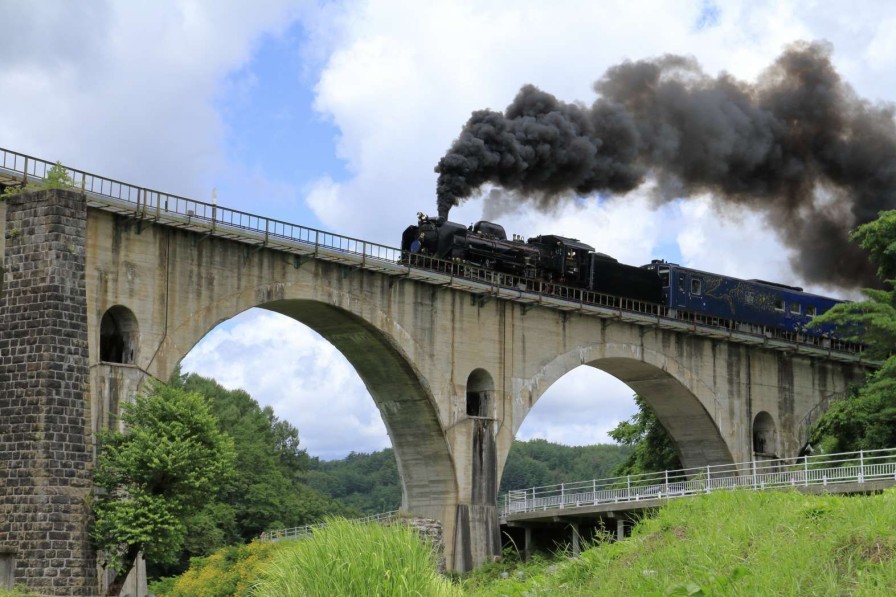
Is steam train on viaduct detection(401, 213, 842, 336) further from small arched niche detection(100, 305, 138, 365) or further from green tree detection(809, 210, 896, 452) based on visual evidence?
small arched niche detection(100, 305, 138, 365)

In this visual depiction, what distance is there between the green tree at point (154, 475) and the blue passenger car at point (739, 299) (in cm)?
2783

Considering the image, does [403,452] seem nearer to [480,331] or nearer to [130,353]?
[480,331]

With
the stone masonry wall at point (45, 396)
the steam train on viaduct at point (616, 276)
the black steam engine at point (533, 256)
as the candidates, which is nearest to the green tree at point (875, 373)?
the steam train on viaduct at point (616, 276)

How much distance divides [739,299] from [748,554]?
145 ft

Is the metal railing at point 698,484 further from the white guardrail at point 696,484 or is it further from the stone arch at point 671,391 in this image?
the stone arch at point 671,391

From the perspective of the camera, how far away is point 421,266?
4647 centimetres

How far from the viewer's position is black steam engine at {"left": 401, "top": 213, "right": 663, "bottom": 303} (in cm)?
4766

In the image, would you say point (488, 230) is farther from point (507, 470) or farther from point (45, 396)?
point (507, 470)

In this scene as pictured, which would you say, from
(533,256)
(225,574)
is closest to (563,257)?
(533,256)

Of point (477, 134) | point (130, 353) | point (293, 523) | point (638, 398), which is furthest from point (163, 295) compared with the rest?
point (293, 523)

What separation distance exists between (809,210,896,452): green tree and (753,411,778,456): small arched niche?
3.29 metres

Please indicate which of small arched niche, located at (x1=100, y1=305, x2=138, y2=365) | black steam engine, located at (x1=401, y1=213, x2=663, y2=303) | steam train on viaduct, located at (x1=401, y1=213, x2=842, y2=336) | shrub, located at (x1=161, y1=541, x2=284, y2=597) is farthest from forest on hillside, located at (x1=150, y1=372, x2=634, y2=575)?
small arched niche, located at (x1=100, y1=305, x2=138, y2=365)

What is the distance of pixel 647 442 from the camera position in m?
62.6

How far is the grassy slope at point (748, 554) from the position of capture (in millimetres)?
14773
